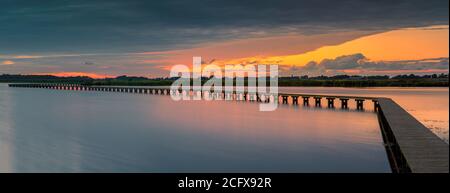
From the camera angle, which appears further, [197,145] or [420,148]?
[197,145]

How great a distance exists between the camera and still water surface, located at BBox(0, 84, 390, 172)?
16.2 m

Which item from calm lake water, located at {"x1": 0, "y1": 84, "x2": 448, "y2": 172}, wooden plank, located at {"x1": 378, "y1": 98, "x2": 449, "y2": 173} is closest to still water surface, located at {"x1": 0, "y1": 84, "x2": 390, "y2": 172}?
calm lake water, located at {"x1": 0, "y1": 84, "x2": 448, "y2": 172}

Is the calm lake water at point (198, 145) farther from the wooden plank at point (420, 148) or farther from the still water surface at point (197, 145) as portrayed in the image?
the wooden plank at point (420, 148)

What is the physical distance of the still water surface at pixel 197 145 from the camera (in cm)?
1617

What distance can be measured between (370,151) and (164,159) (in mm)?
7515

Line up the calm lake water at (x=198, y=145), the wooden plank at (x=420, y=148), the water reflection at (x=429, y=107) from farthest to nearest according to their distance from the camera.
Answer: the water reflection at (x=429, y=107)
the calm lake water at (x=198, y=145)
the wooden plank at (x=420, y=148)

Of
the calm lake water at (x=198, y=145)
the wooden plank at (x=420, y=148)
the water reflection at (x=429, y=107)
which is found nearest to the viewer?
the wooden plank at (x=420, y=148)

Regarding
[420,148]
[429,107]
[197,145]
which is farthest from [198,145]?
[429,107]

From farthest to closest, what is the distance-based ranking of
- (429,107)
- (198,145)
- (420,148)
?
(429,107)
(198,145)
(420,148)

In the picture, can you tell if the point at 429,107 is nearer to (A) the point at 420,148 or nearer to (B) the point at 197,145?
(B) the point at 197,145

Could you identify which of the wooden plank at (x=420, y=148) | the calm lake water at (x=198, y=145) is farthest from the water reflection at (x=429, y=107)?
the wooden plank at (x=420, y=148)

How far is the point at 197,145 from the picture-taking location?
2048cm
